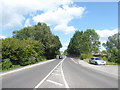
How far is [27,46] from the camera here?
1169 inches

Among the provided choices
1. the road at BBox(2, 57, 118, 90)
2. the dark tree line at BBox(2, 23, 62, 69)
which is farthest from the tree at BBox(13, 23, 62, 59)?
the road at BBox(2, 57, 118, 90)

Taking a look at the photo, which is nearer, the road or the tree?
the road

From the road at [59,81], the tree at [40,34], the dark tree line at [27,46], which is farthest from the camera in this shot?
the tree at [40,34]

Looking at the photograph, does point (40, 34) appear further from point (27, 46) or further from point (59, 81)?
point (59, 81)

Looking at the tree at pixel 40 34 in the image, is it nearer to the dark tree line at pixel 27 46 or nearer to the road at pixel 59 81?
the dark tree line at pixel 27 46

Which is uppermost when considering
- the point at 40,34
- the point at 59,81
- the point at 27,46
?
the point at 40,34

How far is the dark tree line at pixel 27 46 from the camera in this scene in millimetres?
21873

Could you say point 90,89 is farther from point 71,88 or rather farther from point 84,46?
point 84,46

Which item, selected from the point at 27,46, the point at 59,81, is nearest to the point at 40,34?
the point at 27,46

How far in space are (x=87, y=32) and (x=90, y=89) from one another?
2980 inches

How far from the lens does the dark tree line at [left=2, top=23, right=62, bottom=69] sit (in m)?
21.9

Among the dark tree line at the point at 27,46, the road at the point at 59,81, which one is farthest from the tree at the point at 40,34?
the road at the point at 59,81

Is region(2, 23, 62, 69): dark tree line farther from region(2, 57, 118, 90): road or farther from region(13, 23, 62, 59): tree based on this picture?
region(2, 57, 118, 90): road

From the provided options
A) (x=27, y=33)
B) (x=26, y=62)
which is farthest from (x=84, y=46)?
(x=26, y=62)
